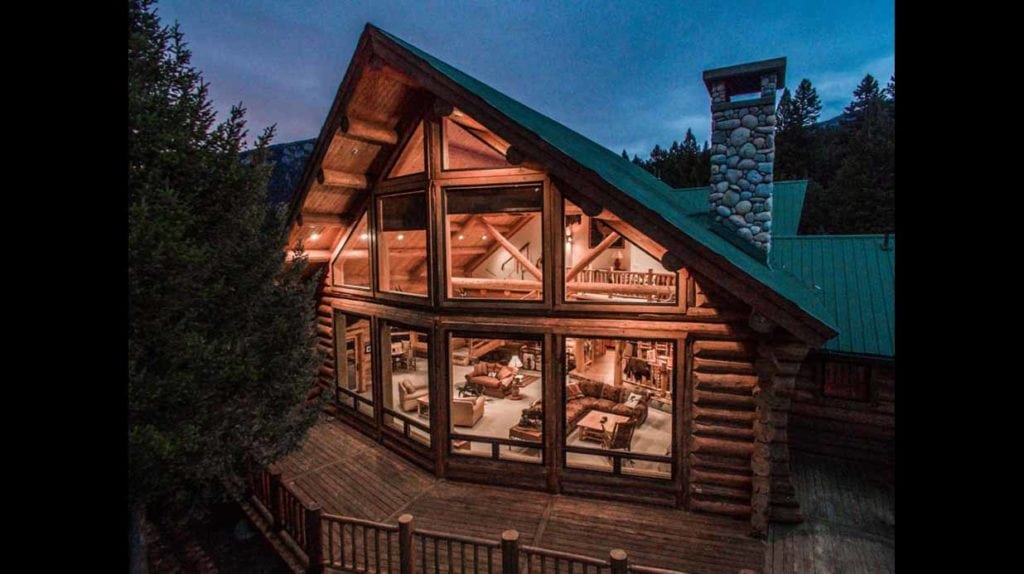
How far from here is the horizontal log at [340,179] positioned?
10.2 meters

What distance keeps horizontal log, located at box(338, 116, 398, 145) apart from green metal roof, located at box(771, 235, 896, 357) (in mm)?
9411

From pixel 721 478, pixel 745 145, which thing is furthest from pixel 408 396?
pixel 745 145

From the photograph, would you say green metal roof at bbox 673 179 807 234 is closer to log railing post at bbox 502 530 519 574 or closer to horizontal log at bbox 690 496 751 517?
horizontal log at bbox 690 496 751 517

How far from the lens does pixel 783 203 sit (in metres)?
17.4

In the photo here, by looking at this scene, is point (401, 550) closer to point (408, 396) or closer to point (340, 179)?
point (408, 396)

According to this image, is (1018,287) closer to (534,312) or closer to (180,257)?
(180,257)

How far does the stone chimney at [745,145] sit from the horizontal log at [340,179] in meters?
7.30

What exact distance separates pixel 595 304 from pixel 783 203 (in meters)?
12.5

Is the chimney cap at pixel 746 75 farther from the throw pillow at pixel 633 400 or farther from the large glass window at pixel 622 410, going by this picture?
the throw pillow at pixel 633 400

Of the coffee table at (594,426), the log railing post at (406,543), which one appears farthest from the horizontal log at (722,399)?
the log railing post at (406,543)

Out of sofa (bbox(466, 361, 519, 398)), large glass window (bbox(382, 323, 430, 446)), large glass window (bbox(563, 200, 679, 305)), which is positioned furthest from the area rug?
large glass window (bbox(563, 200, 679, 305))

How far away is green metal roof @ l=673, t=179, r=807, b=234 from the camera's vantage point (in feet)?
52.6

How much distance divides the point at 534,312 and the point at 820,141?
4034 centimetres

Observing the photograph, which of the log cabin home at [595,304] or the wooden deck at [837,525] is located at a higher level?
the log cabin home at [595,304]
